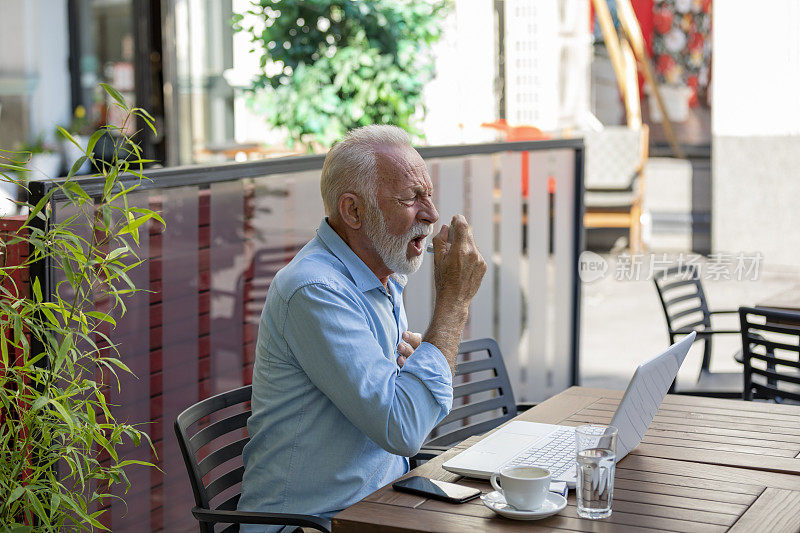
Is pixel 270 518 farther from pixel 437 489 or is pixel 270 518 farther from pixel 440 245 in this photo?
pixel 440 245

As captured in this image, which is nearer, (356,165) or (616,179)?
Answer: (356,165)

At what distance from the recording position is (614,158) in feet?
32.2

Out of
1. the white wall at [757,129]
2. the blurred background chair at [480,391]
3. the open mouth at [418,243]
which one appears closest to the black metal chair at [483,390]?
the blurred background chair at [480,391]

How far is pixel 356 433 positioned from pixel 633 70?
9.74m

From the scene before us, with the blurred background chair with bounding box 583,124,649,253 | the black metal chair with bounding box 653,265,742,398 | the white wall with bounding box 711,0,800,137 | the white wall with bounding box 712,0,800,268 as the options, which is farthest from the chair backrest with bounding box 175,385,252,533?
the white wall with bounding box 711,0,800,137

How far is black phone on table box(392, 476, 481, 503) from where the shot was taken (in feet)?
5.84

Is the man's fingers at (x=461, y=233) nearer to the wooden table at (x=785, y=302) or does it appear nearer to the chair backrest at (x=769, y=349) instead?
the chair backrest at (x=769, y=349)

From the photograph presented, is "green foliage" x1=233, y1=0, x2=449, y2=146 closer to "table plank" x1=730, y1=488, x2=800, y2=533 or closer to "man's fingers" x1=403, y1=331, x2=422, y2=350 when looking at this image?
"man's fingers" x1=403, y1=331, x2=422, y2=350

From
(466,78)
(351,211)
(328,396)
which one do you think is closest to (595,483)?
(328,396)

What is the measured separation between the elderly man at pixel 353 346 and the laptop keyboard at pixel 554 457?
0.18 meters

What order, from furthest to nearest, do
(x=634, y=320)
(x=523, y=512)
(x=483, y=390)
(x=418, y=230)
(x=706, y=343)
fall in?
(x=634, y=320), (x=706, y=343), (x=483, y=390), (x=418, y=230), (x=523, y=512)

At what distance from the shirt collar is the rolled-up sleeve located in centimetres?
14

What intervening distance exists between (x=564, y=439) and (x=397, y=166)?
2.19 ft

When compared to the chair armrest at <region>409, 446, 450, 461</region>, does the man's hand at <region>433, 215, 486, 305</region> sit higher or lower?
higher
